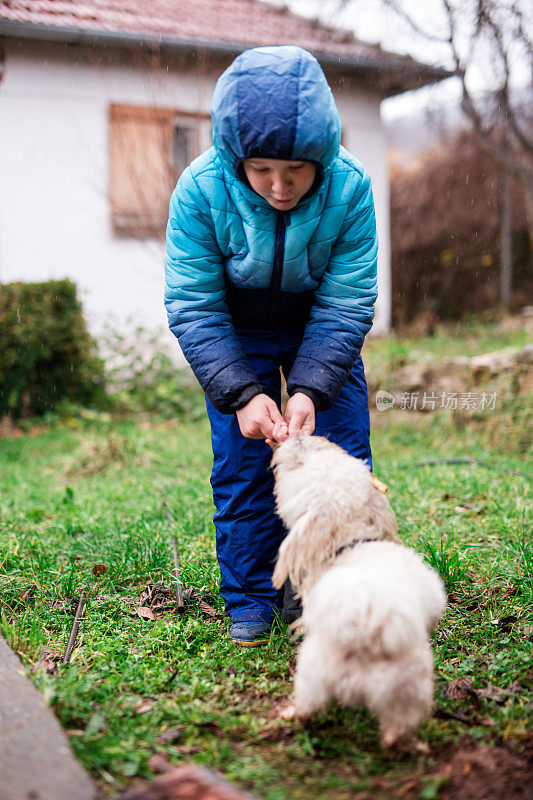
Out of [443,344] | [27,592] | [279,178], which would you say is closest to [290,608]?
[27,592]

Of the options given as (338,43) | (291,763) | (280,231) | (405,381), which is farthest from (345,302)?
(338,43)

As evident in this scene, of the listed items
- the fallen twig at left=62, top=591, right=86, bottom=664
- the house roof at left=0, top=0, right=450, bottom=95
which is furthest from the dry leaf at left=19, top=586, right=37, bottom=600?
the house roof at left=0, top=0, right=450, bottom=95

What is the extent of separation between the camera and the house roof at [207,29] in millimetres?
8664

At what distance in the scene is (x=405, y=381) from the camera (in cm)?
718

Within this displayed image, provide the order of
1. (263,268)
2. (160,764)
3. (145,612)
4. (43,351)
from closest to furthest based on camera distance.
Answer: (160,764)
(263,268)
(145,612)
(43,351)

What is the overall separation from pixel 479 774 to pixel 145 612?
1.52m

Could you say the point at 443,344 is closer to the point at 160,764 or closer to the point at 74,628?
the point at 74,628

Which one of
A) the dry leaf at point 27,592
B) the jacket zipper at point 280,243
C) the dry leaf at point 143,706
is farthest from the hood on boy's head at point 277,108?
the dry leaf at point 27,592

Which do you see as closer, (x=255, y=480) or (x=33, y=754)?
(x=33, y=754)

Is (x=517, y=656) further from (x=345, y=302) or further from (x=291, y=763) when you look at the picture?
(x=345, y=302)

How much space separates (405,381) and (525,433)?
5.45ft

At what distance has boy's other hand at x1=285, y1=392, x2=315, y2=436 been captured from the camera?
245cm

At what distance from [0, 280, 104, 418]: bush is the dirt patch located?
6.47 metres

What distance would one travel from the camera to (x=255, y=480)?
2.80 meters
